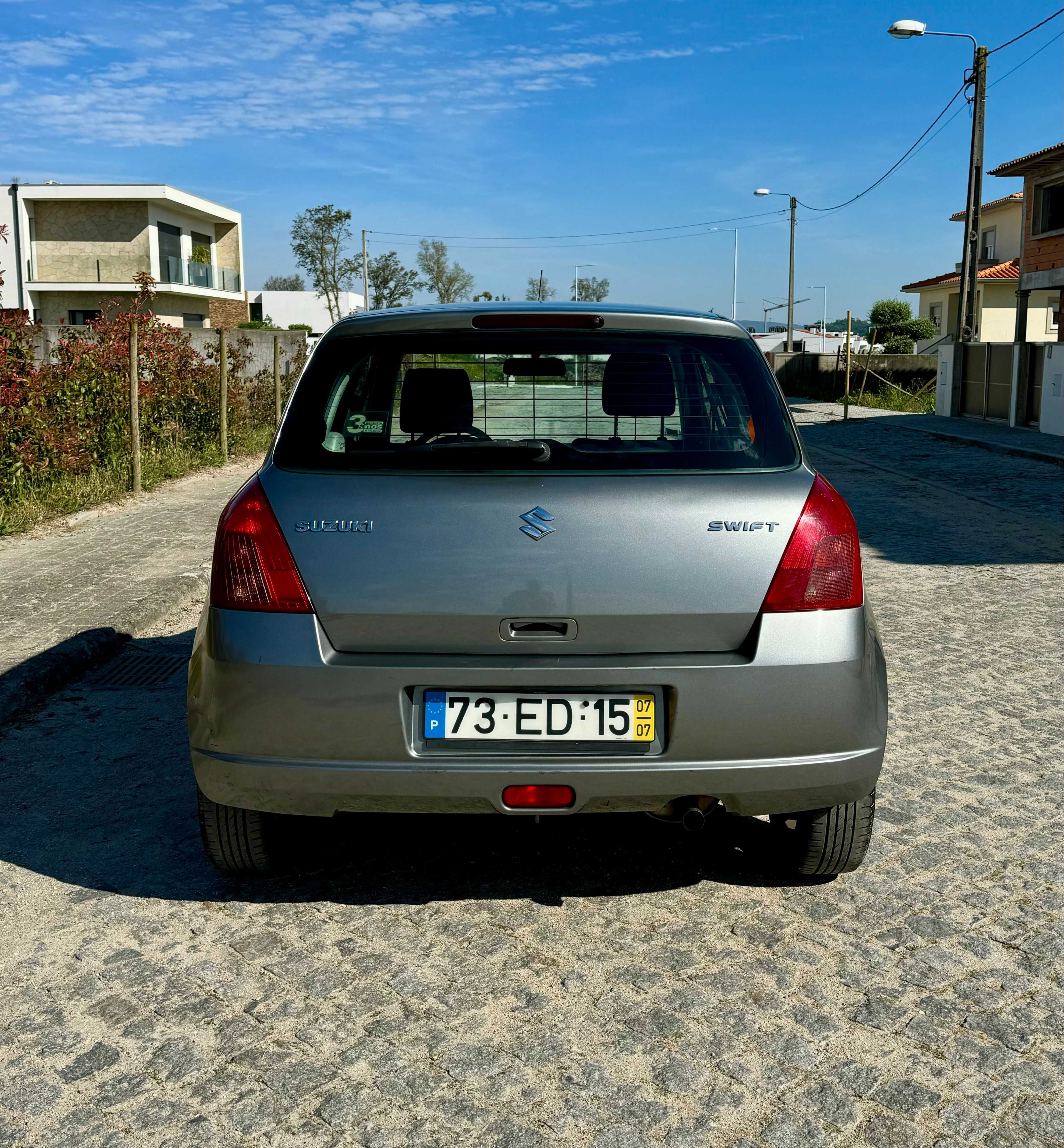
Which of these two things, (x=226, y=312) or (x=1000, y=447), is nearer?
(x=1000, y=447)

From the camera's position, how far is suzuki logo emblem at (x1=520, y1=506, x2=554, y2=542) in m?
3.09

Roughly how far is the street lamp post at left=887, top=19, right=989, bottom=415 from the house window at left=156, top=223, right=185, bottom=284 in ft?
118

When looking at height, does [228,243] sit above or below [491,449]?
above

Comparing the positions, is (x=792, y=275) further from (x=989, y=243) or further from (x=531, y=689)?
(x=531, y=689)

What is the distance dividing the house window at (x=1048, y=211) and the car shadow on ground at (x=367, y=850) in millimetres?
28285

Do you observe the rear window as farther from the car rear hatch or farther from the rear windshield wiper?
the car rear hatch

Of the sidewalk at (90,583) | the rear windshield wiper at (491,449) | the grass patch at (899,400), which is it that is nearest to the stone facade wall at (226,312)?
the grass patch at (899,400)

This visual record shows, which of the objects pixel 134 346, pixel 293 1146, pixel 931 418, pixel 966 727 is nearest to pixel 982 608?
pixel 966 727

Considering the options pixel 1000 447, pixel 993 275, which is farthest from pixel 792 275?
pixel 1000 447

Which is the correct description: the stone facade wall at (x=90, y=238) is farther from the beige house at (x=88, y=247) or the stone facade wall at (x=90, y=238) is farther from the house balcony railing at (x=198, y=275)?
the house balcony railing at (x=198, y=275)

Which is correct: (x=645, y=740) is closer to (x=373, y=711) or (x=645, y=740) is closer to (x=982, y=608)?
Result: (x=373, y=711)

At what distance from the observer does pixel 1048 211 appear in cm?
2889

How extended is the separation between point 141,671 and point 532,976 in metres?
3.73

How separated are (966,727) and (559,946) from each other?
2.60m
